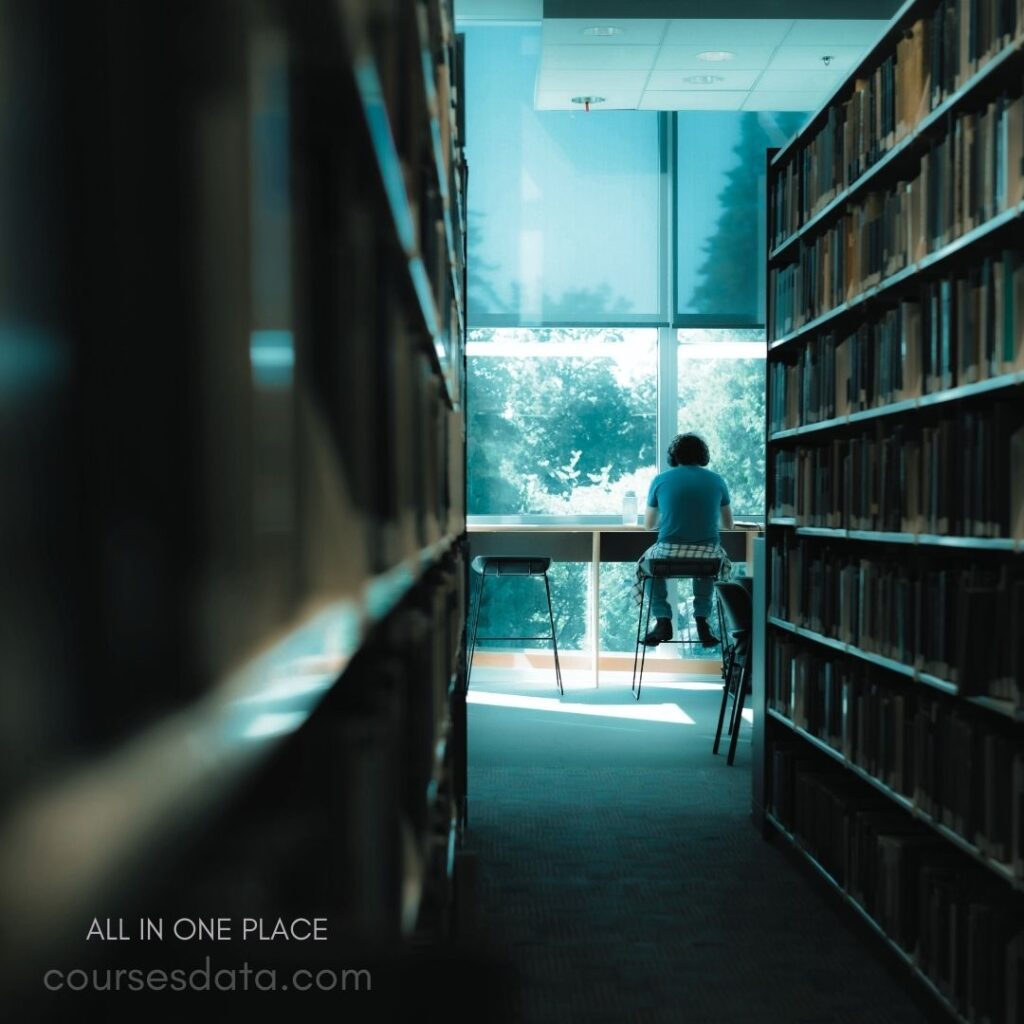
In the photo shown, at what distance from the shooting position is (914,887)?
2.20m

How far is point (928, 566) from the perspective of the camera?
2.30m

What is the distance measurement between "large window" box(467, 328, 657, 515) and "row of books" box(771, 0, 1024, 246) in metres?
3.26

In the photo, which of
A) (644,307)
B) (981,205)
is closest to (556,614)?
(644,307)

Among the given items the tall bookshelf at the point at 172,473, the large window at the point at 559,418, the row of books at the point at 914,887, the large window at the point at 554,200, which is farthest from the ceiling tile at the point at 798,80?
the tall bookshelf at the point at 172,473

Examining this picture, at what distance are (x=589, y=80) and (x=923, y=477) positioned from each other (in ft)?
13.0

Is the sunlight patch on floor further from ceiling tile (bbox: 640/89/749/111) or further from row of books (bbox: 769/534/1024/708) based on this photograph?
ceiling tile (bbox: 640/89/749/111)

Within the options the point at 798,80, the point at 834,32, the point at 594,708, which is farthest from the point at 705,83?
the point at 594,708

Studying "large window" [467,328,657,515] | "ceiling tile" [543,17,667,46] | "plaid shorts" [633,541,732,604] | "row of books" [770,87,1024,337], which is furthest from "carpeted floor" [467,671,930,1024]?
"ceiling tile" [543,17,667,46]

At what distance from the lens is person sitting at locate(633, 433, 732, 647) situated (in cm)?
542

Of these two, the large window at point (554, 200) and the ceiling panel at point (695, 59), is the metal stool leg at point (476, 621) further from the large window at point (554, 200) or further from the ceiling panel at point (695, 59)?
the ceiling panel at point (695, 59)

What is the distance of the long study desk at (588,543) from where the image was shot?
603 centimetres

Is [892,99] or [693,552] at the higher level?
[892,99]

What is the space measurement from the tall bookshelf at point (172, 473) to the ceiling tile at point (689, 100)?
216 inches

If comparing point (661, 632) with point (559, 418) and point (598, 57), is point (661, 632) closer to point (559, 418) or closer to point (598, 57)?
point (559, 418)
